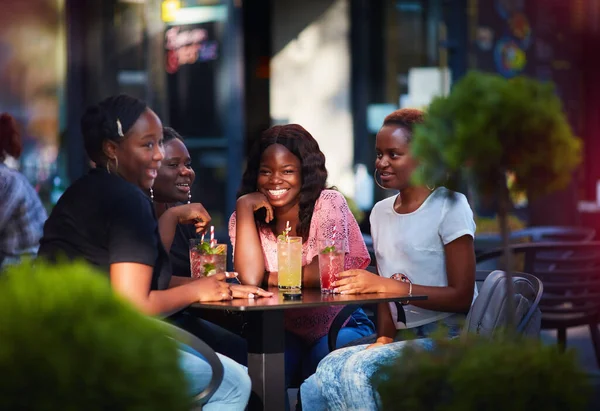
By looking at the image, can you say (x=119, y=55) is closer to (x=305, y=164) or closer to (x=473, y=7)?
(x=473, y=7)

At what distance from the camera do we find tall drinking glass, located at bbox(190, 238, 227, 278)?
3.92 metres

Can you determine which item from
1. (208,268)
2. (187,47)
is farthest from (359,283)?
(187,47)

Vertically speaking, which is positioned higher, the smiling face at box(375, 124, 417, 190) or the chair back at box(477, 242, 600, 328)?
the smiling face at box(375, 124, 417, 190)

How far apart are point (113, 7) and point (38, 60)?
0.89 m

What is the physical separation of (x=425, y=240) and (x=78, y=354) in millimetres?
2179

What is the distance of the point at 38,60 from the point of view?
9367mm

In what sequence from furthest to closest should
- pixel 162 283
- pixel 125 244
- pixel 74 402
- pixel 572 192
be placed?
pixel 572 192, pixel 162 283, pixel 125 244, pixel 74 402

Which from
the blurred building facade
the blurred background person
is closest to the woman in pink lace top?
the blurred background person

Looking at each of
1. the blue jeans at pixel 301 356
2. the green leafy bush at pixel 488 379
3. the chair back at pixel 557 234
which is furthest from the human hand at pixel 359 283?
A: the chair back at pixel 557 234

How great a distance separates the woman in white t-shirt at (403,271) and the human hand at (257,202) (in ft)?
1.43

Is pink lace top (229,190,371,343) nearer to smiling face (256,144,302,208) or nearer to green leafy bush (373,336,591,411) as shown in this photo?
smiling face (256,144,302,208)

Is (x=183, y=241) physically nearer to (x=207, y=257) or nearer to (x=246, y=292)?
(x=207, y=257)

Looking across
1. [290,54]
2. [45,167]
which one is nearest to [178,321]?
[45,167]

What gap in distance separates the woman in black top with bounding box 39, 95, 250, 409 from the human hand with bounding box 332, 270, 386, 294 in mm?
420
